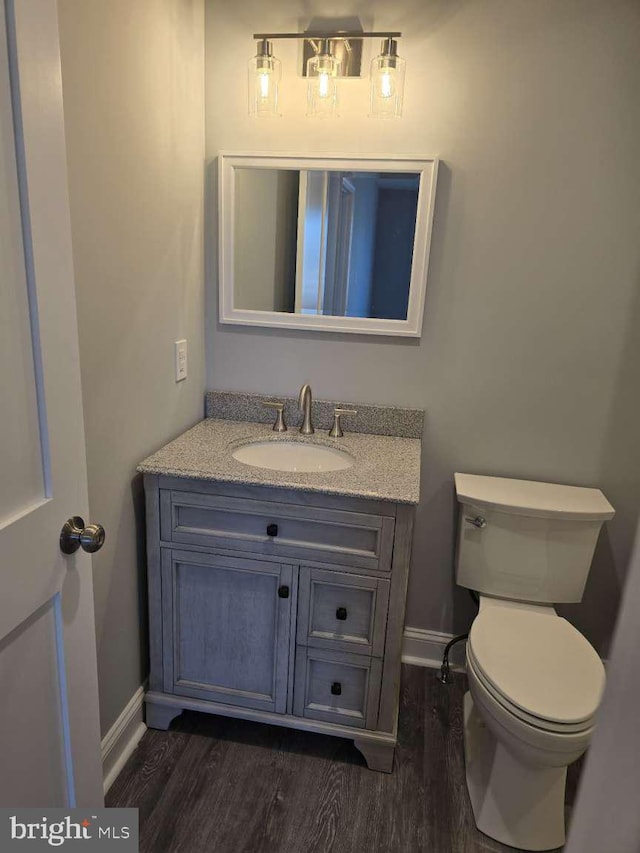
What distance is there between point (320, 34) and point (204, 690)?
203cm

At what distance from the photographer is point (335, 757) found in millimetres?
1712

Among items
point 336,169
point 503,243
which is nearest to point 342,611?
point 503,243

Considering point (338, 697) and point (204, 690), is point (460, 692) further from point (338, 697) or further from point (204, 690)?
point (204, 690)

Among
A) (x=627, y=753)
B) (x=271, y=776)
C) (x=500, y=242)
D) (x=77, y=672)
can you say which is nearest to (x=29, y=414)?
(x=77, y=672)

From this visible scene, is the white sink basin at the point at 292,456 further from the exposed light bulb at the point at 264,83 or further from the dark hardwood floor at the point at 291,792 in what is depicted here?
the exposed light bulb at the point at 264,83

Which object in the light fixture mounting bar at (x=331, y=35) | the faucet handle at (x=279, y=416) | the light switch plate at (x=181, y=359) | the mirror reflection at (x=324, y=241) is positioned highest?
the light fixture mounting bar at (x=331, y=35)

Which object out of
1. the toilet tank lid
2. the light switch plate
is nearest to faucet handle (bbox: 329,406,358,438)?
the toilet tank lid

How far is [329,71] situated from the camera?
66.6 inches

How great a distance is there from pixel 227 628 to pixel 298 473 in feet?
1.70

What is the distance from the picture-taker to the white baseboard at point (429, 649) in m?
2.14

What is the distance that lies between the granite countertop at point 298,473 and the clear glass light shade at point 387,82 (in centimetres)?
Answer: 103

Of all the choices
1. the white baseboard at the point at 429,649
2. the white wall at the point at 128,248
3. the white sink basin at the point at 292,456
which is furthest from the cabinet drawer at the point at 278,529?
the white baseboard at the point at 429,649

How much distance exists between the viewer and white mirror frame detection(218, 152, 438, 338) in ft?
5.86

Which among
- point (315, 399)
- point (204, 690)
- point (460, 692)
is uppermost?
point (315, 399)
